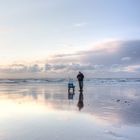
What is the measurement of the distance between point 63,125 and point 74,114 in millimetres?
3256

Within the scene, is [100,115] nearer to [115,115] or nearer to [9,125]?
[115,115]

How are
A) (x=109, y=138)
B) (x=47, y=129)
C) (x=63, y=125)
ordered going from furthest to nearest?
(x=63, y=125), (x=47, y=129), (x=109, y=138)

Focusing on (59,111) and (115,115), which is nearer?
(115,115)

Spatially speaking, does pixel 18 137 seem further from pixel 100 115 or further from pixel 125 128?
pixel 100 115

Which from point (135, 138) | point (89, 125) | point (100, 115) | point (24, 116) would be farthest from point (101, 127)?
point (24, 116)

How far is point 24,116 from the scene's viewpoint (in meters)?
15.4

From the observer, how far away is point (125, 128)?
470 inches

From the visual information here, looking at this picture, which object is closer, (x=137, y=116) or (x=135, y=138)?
(x=135, y=138)

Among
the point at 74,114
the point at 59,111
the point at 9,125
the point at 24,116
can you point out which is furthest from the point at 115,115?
the point at 9,125

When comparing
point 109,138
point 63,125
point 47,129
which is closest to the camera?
point 109,138

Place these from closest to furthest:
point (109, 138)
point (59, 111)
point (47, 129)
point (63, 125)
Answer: point (109, 138), point (47, 129), point (63, 125), point (59, 111)

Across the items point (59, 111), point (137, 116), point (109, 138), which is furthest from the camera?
point (59, 111)

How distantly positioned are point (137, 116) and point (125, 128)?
3556 millimetres

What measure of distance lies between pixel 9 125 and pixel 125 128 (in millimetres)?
4639
